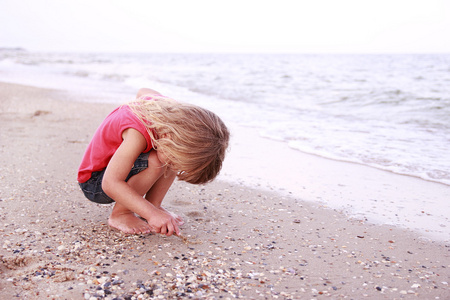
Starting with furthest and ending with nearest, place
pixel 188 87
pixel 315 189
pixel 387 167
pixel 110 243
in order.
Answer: pixel 188 87 → pixel 387 167 → pixel 315 189 → pixel 110 243

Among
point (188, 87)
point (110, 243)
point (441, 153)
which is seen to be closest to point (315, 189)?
point (110, 243)

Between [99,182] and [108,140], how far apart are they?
0.28m

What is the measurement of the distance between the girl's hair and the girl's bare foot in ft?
1.50

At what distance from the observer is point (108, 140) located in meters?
2.21

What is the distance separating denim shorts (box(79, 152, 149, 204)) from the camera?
220 cm

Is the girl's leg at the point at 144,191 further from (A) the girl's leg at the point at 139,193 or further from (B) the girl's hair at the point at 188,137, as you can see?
(B) the girl's hair at the point at 188,137

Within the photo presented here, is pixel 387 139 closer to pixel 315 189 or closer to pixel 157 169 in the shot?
pixel 315 189

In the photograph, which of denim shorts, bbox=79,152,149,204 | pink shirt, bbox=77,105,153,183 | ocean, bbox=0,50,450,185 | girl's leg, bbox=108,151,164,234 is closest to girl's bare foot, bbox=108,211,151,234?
girl's leg, bbox=108,151,164,234

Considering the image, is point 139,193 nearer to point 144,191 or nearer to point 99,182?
point 144,191

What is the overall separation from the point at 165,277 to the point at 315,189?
1.85 metres

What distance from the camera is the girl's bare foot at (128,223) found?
7.57 feet

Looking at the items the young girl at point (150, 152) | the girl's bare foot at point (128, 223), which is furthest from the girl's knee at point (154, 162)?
the girl's bare foot at point (128, 223)

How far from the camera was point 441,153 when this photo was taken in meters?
4.51

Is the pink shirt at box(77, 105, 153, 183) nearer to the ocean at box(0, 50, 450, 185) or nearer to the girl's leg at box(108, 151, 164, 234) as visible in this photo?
the girl's leg at box(108, 151, 164, 234)
